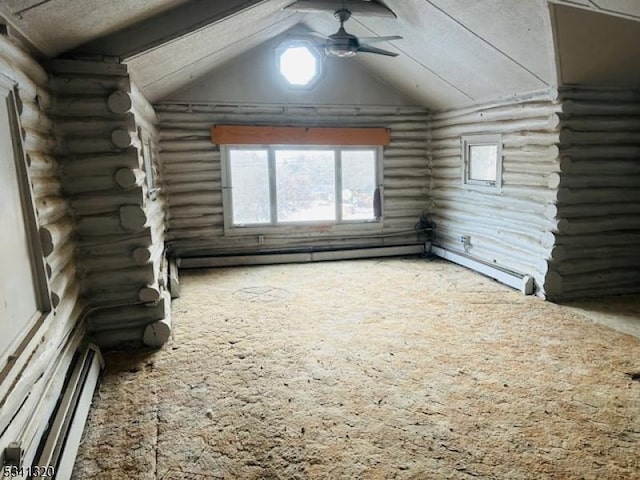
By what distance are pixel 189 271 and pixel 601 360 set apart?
5580 millimetres

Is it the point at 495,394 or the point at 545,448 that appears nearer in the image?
the point at 545,448

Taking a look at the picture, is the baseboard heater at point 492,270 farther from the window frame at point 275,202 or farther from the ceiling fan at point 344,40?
the ceiling fan at point 344,40

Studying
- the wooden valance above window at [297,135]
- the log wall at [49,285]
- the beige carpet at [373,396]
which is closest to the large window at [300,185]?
the wooden valance above window at [297,135]

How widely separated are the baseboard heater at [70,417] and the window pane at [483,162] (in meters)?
5.57

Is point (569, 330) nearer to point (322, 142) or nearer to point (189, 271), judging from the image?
point (322, 142)

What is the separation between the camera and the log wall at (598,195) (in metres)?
5.13

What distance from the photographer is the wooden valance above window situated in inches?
281

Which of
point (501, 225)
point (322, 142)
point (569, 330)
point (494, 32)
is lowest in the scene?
point (569, 330)

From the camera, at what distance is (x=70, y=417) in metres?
2.66

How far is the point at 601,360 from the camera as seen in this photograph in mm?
3750

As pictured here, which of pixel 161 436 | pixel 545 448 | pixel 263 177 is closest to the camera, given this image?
pixel 545 448

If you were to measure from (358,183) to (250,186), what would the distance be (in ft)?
6.37

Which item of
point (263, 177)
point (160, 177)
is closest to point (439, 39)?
point (263, 177)

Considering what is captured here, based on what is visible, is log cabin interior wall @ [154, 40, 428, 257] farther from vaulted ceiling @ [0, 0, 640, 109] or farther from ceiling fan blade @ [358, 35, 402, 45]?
ceiling fan blade @ [358, 35, 402, 45]
